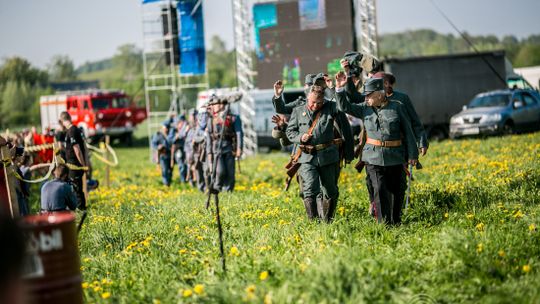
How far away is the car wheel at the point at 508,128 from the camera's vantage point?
998 inches

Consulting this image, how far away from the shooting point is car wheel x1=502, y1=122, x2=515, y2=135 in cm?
2536

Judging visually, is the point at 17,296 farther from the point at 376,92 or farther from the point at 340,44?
the point at 340,44

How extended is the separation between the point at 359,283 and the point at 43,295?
2356 mm

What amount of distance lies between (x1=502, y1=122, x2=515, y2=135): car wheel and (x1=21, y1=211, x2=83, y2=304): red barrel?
2195 cm

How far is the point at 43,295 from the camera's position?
5090 mm

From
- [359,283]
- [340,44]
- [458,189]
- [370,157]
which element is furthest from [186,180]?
[359,283]

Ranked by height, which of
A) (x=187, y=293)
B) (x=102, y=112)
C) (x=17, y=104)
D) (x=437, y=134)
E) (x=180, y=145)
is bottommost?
(x=437, y=134)

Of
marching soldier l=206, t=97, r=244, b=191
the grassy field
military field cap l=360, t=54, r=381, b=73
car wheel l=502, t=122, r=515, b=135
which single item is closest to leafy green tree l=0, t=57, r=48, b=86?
car wheel l=502, t=122, r=515, b=135

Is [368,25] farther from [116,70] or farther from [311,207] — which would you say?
[116,70]

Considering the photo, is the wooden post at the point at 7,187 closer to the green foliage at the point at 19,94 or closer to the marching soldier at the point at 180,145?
the marching soldier at the point at 180,145

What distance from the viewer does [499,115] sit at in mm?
25422

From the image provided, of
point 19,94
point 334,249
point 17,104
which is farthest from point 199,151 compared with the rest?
point 17,104

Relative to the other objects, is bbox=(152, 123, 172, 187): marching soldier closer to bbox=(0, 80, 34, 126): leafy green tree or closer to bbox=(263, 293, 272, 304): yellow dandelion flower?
bbox=(263, 293, 272, 304): yellow dandelion flower

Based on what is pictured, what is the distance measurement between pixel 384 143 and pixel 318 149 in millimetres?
832
